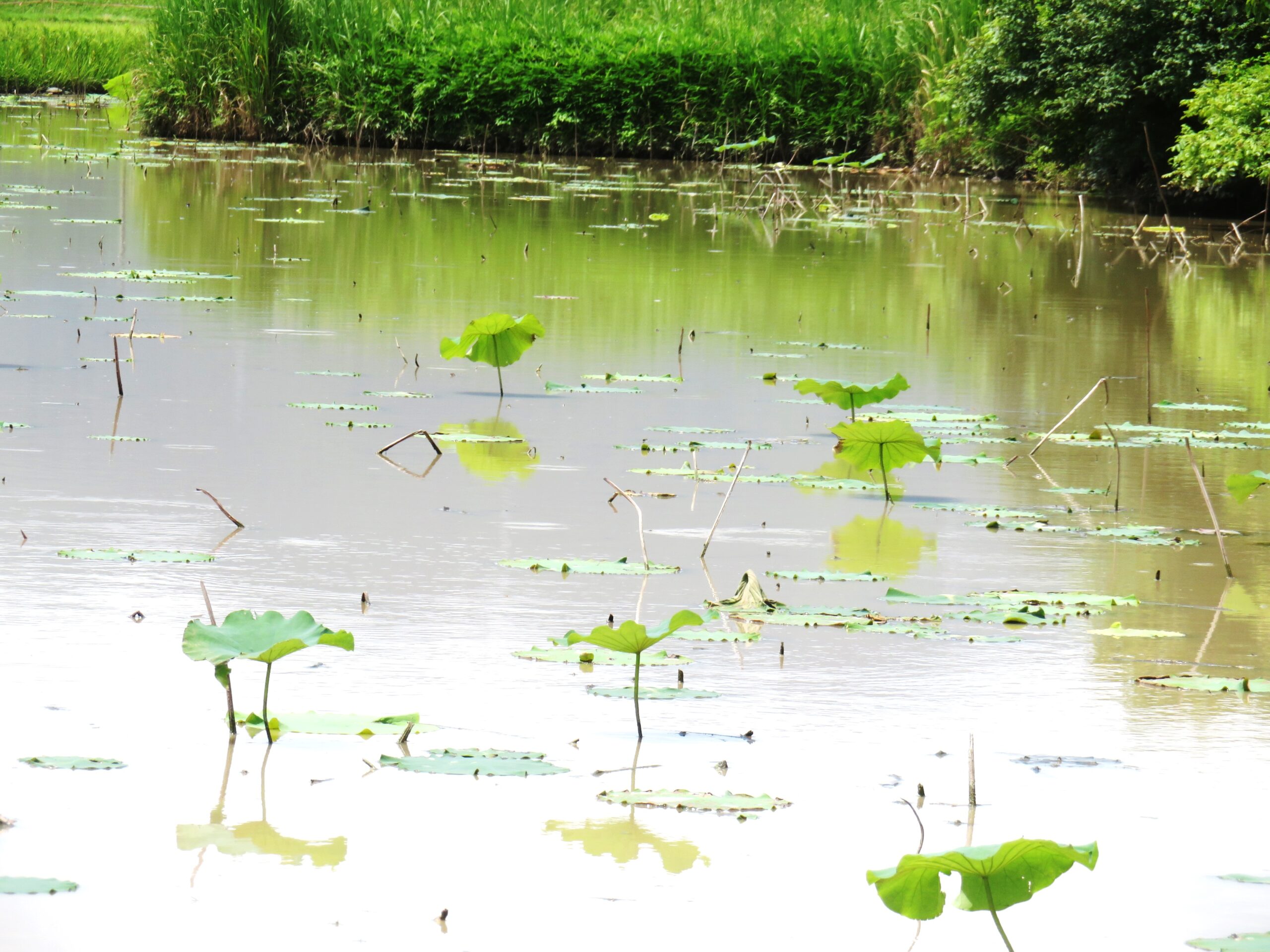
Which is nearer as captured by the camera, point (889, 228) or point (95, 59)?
point (889, 228)

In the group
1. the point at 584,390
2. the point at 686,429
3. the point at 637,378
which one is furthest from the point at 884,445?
the point at 637,378

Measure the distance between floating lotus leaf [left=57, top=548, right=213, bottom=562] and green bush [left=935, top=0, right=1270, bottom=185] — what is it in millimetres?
13524

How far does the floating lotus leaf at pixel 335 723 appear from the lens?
287 cm

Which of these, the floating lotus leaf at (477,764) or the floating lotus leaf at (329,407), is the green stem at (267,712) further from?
the floating lotus leaf at (329,407)

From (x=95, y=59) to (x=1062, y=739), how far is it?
37164mm

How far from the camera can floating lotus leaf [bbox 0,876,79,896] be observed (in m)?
2.22

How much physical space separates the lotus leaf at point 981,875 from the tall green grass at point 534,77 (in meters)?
20.9

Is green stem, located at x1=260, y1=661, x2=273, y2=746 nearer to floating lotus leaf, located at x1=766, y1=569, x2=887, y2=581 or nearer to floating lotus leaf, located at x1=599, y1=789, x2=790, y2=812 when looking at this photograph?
floating lotus leaf, located at x1=599, y1=789, x2=790, y2=812

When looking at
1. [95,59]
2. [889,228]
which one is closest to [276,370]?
[889,228]

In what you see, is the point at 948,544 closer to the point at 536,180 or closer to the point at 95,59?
the point at 536,180

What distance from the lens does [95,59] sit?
37.2 m

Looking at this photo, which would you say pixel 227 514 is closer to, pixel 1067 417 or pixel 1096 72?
pixel 1067 417

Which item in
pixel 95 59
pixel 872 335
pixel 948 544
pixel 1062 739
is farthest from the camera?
pixel 95 59

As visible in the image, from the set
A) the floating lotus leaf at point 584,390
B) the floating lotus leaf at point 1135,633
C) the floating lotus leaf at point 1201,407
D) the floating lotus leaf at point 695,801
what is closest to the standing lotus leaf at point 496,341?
the floating lotus leaf at point 584,390
